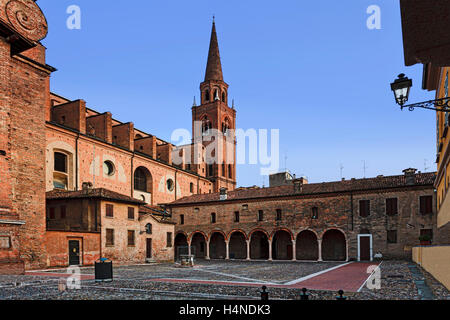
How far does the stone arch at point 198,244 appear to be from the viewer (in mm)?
39375

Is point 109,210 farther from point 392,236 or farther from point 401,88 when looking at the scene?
point 401,88

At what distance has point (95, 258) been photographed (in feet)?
79.3

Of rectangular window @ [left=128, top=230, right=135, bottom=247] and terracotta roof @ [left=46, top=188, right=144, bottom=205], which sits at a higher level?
terracotta roof @ [left=46, top=188, right=144, bottom=205]

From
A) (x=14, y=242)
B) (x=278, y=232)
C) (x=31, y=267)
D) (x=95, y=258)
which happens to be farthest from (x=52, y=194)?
(x=278, y=232)

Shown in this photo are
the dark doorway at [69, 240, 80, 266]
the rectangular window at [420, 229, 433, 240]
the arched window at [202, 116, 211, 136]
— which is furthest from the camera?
the arched window at [202, 116, 211, 136]

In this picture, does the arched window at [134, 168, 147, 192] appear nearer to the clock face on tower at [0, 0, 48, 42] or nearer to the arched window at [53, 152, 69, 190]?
the arched window at [53, 152, 69, 190]

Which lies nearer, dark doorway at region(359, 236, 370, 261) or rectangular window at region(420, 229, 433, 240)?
rectangular window at region(420, 229, 433, 240)

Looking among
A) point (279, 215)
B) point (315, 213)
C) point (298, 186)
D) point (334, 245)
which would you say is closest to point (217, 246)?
point (279, 215)

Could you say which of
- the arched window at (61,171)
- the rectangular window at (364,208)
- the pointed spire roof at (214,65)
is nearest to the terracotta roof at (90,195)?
the arched window at (61,171)

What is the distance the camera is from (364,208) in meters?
31.0

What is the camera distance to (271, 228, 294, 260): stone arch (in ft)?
117

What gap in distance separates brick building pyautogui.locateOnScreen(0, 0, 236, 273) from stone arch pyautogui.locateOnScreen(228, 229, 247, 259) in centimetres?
787

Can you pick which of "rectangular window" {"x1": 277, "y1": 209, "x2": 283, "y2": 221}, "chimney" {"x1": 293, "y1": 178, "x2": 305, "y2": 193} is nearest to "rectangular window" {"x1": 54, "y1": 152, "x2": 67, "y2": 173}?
"rectangular window" {"x1": 277, "y1": 209, "x2": 283, "y2": 221}
